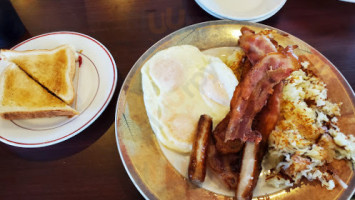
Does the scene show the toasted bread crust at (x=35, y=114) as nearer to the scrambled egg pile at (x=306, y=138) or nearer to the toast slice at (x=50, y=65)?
the toast slice at (x=50, y=65)

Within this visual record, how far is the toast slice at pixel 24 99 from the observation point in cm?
171

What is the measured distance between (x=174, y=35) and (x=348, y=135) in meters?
1.32

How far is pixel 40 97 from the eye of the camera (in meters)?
1.80

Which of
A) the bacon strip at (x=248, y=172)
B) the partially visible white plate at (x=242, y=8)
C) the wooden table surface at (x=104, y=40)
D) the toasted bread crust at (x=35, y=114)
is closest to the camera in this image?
the bacon strip at (x=248, y=172)

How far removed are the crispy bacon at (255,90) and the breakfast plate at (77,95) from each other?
33.0 inches

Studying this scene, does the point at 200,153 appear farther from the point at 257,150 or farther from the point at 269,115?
the point at 269,115

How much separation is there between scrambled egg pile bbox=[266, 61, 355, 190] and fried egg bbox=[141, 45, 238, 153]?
0.36m

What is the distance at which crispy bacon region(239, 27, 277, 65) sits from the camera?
5.61ft

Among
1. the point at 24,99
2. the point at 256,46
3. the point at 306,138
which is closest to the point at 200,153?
the point at 306,138

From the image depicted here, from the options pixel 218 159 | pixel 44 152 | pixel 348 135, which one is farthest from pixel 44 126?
pixel 348 135

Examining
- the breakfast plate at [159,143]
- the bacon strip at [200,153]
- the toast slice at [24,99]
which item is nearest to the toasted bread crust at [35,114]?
the toast slice at [24,99]

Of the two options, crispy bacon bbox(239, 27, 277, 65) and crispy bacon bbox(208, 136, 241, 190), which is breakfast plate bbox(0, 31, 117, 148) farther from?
crispy bacon bbox(239, 27, 277, 65)

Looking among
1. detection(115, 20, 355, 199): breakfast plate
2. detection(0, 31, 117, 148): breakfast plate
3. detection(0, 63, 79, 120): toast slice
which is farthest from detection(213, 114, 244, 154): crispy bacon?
detection(0, 63, 79, 120): toast slice

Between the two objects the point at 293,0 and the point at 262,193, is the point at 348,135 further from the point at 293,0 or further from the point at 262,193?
the point at 293,0
